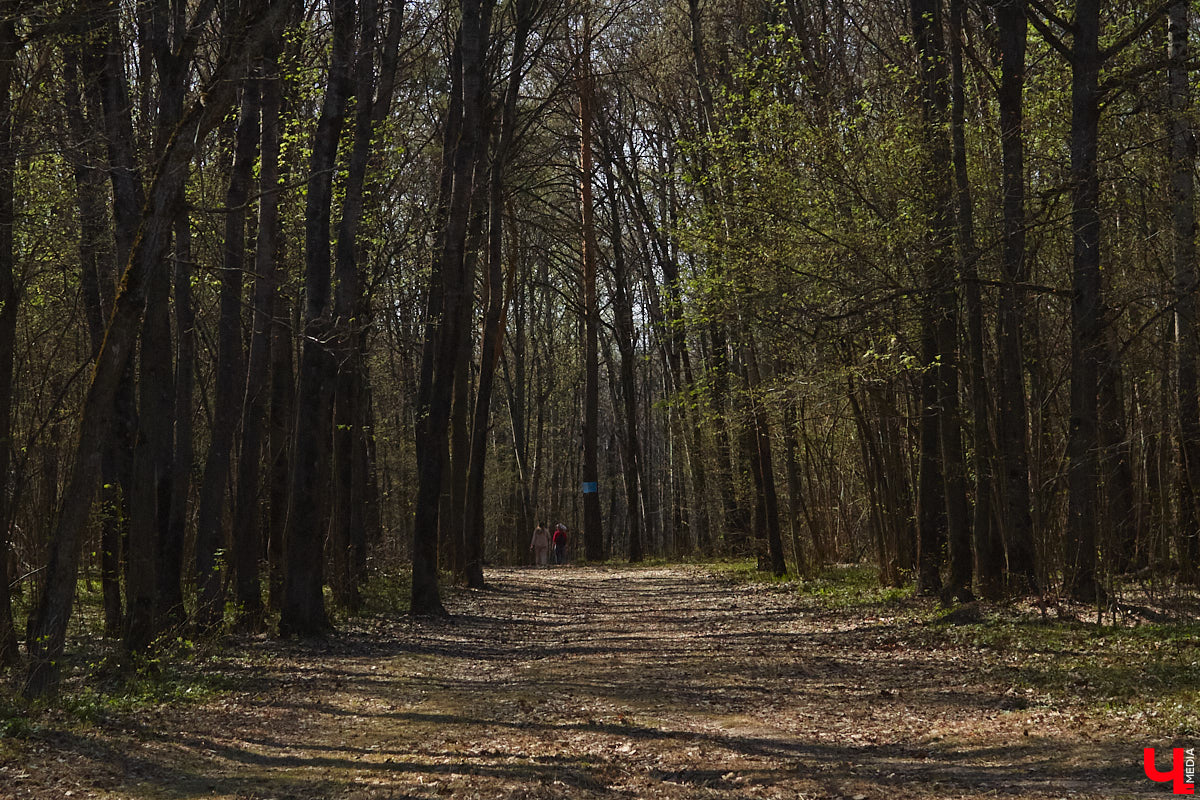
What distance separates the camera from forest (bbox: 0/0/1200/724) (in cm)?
1015

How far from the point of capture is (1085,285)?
11.3 m

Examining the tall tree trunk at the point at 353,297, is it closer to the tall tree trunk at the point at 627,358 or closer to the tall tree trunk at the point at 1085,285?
the tall tree trunk at the point at 1085,285

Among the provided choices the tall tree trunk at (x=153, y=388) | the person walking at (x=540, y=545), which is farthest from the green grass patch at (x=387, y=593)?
the person walking at (x=540, y=545)

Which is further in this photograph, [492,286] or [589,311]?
[589,311]

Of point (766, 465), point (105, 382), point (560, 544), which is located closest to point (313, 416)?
point (105, 382)

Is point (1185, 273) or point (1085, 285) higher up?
point (1185, 273)

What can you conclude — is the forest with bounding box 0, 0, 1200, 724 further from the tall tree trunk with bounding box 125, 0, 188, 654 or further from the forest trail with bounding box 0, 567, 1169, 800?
the forest trail with bounding box 0, 567, 1169, 800

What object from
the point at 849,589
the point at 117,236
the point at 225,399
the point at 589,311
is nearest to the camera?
the point at 117,236

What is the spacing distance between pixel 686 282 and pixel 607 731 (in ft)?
39.3

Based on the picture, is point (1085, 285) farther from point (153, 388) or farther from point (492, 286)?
point (492, 286)

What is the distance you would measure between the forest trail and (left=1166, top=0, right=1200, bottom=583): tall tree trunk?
3.50m

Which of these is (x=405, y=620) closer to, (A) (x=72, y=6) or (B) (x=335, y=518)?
(B) (x=335, y=518)
